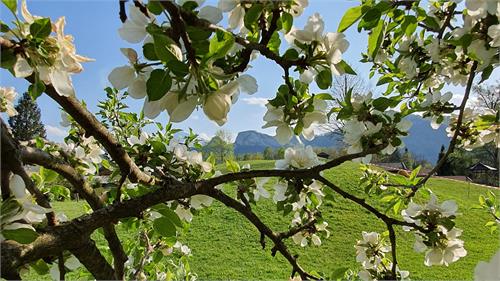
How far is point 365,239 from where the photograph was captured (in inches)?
61.1

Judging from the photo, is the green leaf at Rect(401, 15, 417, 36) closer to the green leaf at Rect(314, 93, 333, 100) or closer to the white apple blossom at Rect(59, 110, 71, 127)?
the green leaf at Rect(314, 93, 333, 100)

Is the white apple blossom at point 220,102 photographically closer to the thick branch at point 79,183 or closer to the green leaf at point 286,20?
the green leaf at point 286,20

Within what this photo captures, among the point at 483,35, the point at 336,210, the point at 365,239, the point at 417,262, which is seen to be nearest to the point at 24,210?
the point at 483,35

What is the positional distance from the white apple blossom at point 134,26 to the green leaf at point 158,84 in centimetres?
7

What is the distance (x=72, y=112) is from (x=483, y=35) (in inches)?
40.2

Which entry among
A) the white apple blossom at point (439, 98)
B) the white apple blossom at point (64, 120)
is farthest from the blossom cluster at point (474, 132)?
the white apple blossom at point (64, 120)

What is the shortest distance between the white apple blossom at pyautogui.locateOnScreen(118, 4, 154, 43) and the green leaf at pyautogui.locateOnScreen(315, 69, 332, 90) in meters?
0.33

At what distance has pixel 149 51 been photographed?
1.69 feet

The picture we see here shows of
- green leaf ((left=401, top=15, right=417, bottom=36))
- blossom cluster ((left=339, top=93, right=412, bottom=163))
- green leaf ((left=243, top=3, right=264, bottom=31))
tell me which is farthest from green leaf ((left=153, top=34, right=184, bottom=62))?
green leaf ((left=401, top=15, right=417, bottom=36))

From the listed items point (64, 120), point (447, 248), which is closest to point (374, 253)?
point (447, 248)

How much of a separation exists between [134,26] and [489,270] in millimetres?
518

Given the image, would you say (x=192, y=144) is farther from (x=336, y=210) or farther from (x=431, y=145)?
(x=431, y=145)

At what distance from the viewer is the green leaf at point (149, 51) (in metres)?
0.52

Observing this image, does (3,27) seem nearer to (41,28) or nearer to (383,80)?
(41,28)
